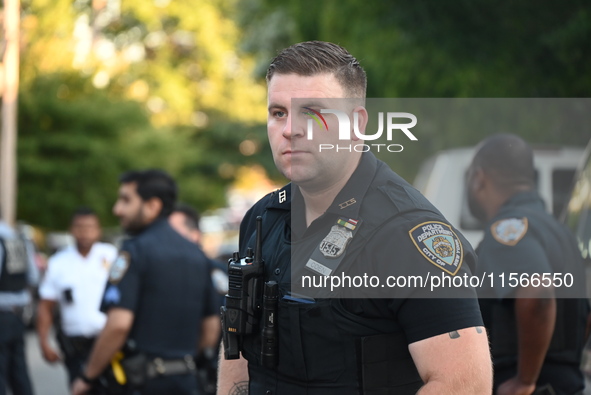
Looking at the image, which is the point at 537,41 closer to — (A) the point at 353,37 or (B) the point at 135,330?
(A) the point at 353,37

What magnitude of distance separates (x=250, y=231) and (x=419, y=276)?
2.51 ft

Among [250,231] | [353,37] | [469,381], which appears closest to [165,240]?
[250,231]

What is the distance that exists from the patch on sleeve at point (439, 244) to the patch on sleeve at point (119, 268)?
3.10 m

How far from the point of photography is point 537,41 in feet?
24.6

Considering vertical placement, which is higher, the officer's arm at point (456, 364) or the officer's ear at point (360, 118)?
the officer's ear at point (360, 118)

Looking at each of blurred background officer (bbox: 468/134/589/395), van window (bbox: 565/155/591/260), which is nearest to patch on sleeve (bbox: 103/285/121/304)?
blurred background officer (bbox: 468/134/589/395)

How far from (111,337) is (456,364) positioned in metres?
3.23

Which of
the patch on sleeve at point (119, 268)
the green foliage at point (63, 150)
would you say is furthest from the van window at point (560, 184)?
the green foliage at point (63, 150)

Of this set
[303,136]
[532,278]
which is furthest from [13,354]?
[303,136]

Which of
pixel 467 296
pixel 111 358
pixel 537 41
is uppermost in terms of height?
pixel 537 41

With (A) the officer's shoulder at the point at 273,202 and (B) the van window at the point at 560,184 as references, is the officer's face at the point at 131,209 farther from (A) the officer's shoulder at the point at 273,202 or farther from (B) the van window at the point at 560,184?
(B) the van window at the point at 560,184

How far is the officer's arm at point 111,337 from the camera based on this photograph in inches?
199

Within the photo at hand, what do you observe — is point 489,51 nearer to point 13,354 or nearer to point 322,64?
point 13,354

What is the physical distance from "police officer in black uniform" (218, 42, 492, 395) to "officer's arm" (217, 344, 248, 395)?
0.54 feet
